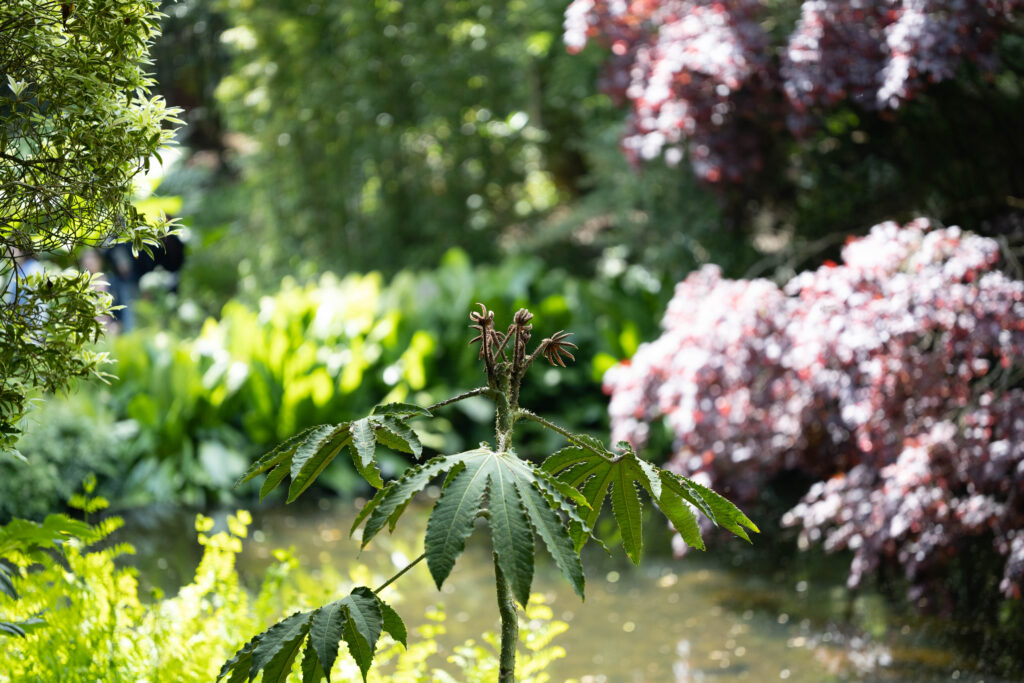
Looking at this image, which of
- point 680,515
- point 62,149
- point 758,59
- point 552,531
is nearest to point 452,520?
point 552,531

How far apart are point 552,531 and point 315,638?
37 cm

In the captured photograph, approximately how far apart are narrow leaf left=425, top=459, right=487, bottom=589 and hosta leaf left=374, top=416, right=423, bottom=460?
14 cm

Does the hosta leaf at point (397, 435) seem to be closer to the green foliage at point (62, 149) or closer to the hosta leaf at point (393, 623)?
the hosta leaf at point (393, 623)

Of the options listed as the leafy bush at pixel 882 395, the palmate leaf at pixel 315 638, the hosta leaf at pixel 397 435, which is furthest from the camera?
the leafy bush at pixel 882 395

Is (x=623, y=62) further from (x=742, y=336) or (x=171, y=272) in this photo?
(x=171, y=272)

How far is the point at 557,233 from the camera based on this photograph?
827cm

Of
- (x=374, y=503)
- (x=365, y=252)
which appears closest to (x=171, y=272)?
(x=365, y=252)

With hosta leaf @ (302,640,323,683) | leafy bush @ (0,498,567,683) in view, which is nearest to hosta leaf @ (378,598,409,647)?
hosta leaf @ (302,640,323,683)

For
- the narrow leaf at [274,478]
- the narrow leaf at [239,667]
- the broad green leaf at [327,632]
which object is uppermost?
the narrow leaf at [274,478]

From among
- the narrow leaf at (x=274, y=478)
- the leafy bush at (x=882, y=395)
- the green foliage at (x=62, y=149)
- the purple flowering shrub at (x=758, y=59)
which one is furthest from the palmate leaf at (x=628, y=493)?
the purple flowering shrub at (x=758, y=59)

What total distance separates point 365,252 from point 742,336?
603 centimetres

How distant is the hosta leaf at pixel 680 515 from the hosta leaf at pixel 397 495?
416 mm

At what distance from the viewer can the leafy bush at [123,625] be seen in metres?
1.99

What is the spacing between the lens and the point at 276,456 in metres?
1.51
